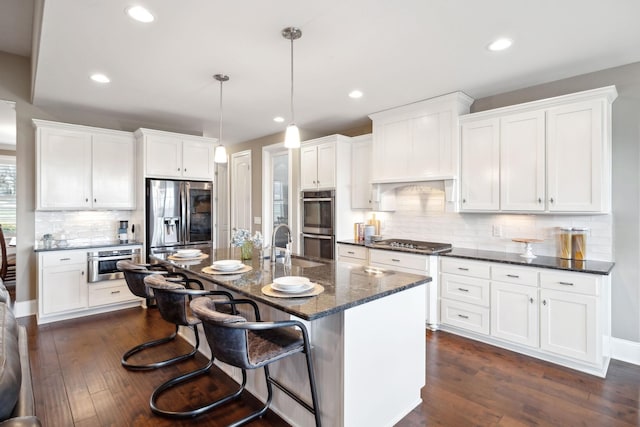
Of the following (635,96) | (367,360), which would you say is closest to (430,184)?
(635,96)

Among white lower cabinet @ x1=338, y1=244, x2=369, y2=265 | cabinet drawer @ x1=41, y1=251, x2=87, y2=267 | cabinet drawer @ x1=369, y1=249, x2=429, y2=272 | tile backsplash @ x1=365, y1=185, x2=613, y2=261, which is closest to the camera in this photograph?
tile backsplash @ x1=365, y1=185, x2=613, y2=261

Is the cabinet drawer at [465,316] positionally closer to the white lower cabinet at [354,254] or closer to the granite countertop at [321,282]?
the white lower cabinet at [354,254]

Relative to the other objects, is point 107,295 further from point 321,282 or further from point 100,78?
point 321,282

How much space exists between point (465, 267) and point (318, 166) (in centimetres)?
247

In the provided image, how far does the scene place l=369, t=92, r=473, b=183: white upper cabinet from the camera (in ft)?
12.1

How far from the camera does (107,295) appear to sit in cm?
428

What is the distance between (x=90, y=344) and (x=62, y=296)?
3.50 feet

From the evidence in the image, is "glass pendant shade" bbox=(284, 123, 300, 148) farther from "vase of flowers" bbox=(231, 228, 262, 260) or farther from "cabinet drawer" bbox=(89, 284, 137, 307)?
"cabinet drawer" bbox=(89, 284, 137, 307)

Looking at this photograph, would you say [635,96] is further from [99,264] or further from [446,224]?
[99,264]

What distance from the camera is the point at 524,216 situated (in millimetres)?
3514

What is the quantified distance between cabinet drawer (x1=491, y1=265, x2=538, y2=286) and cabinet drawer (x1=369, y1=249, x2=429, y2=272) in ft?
2.23

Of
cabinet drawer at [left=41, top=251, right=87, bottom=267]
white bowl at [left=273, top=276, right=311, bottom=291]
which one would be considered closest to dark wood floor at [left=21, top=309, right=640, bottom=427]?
white bowl at [left=273, top=276, right=311, bottom=291]

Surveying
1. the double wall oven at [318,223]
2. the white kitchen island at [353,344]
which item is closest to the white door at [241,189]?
the double wall oven at [318,223]

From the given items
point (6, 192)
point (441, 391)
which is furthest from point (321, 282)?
point (6, 192)
